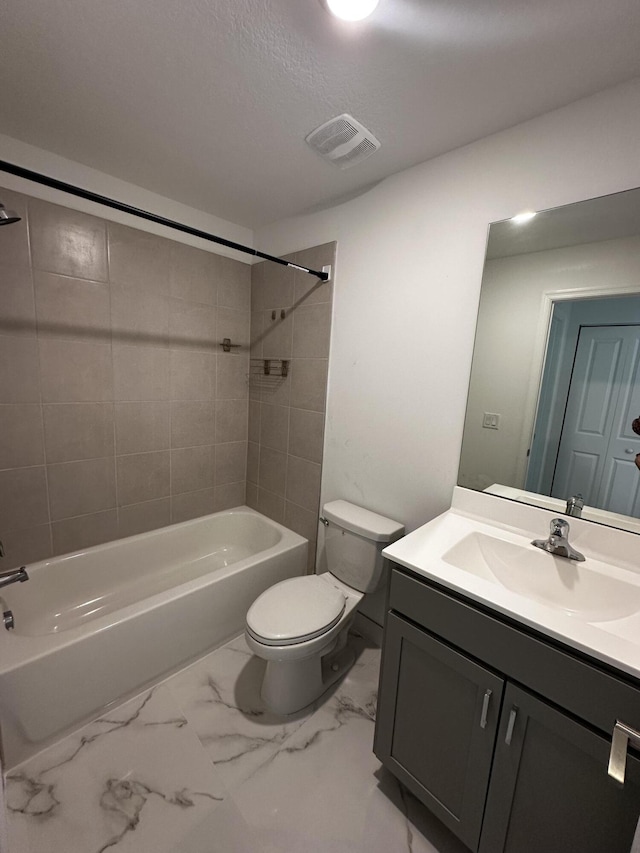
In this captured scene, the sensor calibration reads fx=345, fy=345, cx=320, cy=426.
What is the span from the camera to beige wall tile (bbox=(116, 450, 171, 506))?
6.57 feet

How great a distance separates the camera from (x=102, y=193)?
174 centimetres

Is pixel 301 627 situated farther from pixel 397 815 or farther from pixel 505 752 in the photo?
pixel 505 752

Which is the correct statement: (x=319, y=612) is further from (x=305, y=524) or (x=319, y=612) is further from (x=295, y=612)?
(x=305, y=524)

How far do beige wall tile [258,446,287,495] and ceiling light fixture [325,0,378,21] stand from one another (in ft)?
6.19

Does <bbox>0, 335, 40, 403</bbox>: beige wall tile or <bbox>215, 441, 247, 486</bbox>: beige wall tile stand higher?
<bbox>0, 335, 40, 403</bbox>: beige wall tile

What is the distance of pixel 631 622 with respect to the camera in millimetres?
888

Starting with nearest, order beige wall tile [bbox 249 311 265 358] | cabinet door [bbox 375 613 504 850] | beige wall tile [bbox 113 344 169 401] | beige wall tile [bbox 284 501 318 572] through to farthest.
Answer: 1. cabinet door [bbox 375 613 504 850]
2. beige wall tile [bbox 113 344 169 401]
3. beige wall tile [bbox 284 501 318 572]
4. beige wall tile [bbox 249 311 265 358]

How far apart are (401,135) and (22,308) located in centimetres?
180

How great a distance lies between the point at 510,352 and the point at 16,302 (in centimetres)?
216

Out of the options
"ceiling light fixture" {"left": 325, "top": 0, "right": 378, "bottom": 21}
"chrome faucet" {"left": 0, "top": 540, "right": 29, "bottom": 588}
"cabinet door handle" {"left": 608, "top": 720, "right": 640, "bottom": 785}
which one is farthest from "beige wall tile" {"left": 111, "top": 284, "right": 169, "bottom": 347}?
"cabinet door handle" {"left": 608, "top": 720, "right": 640, "bottom": 785}

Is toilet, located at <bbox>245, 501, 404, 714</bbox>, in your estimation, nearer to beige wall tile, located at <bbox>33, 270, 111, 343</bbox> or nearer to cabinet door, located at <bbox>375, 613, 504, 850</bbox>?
cabinet door, located at <bbox>375, 613, 504, 850</bbox>

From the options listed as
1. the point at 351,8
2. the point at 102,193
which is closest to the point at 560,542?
the point at 351,8

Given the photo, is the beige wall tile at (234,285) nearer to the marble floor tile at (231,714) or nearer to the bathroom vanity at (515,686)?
the bathroom vanity at (515,686)

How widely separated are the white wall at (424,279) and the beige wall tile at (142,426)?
3.32 ft
